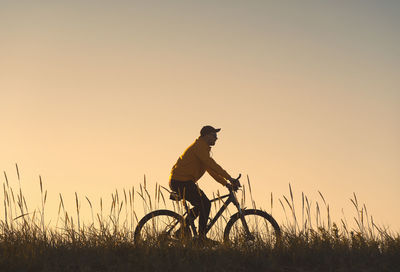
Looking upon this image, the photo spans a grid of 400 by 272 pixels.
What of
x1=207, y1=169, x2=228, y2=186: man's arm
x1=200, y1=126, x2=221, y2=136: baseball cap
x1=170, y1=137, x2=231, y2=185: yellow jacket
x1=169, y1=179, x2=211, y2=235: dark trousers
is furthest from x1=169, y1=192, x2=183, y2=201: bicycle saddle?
x1=200, y1=126, x2=221, y2=136: baseball cap

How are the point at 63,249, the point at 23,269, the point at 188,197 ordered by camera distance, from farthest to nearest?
the point at 188,197
the point at 63,249
the point at 23,269

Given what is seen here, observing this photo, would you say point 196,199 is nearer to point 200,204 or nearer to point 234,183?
point 200,204

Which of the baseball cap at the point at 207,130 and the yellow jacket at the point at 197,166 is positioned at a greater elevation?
the baseball cap at the point at 207,130

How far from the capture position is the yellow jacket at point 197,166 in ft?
30.8

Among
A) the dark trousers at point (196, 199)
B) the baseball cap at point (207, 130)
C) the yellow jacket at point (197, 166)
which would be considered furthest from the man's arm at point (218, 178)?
the baseball cap at point (207, 130)

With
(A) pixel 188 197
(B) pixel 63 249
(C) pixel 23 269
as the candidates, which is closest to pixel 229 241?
(A) pixel 188 197

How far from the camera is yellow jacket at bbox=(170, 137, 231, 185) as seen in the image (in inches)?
369

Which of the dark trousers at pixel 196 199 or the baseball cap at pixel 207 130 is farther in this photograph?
the baseball cap at pixel 207 130

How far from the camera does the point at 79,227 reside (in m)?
8.55

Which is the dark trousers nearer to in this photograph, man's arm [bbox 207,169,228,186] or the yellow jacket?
the yellow jacket

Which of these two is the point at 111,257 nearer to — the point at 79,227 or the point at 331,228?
the point at 79,227

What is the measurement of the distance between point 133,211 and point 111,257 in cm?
127

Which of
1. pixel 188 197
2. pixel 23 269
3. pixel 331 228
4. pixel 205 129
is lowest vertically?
pixel 23 269

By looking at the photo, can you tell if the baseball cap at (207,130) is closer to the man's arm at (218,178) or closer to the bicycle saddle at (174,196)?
the man's arm at (218,178)
